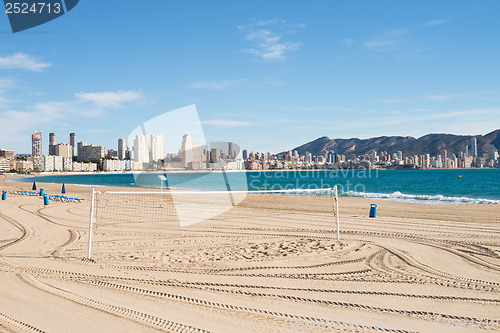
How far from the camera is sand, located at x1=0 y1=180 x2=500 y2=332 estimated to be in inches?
189

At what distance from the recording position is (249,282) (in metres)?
6.48

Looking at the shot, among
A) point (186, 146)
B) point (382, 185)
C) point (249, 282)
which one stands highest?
point (186, 146)

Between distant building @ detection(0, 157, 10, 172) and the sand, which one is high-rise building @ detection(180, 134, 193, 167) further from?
distant building @ detection(0, 157, 10, 172)

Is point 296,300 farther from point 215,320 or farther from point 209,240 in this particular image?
point 209,240

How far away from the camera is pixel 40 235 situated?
1180 cm

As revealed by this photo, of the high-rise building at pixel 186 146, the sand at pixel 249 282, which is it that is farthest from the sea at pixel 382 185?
the sand at pixel 249 282

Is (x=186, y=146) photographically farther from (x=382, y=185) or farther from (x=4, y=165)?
(x=4, y=165)

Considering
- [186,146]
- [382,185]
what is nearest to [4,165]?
[382,185]

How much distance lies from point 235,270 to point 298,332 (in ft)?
9.74

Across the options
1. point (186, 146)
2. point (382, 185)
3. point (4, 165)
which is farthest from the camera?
point (4, 165)

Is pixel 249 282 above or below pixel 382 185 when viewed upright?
above

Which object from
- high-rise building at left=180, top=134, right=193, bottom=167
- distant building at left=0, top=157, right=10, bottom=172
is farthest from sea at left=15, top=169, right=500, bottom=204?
distant building at left=0, top=157, right=10, bottom=172

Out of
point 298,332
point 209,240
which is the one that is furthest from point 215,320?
point 209,240

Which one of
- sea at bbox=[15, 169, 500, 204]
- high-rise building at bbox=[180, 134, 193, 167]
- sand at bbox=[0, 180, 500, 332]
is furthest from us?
sea at bbox=[15, 169, 500, 204]
